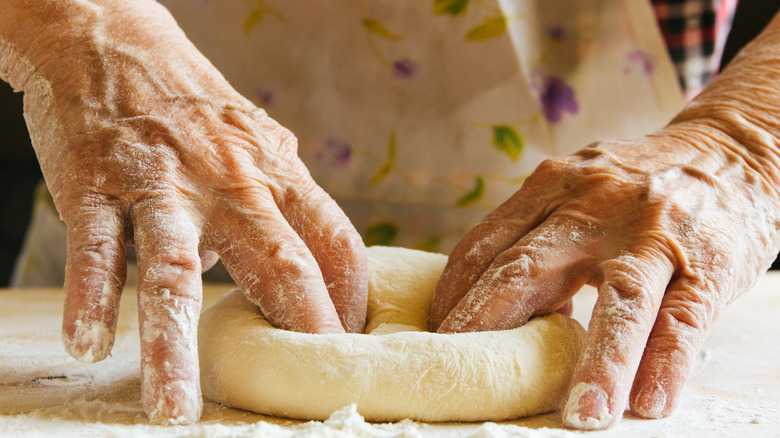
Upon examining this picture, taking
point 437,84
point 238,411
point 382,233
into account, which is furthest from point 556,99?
point 238,411

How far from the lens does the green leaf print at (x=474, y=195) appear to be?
1683 mm

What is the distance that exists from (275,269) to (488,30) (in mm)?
917

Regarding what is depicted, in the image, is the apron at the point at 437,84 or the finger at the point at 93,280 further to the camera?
the apron at the point at 437,84

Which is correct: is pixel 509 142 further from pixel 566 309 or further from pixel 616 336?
pixel 616 336

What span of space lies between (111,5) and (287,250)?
51cm

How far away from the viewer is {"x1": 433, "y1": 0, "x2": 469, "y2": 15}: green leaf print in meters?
1.58

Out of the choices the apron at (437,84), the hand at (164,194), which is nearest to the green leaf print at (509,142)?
the apron at (437,84)

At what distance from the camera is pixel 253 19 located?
1664 mm

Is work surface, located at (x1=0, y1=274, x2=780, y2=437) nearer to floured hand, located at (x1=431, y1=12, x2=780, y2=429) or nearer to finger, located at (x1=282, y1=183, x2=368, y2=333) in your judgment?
floured hand, located at (x1=431, y1=12, x2=780, y2=429)

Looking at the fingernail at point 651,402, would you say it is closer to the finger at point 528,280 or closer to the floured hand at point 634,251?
the floured hand at point 634,251

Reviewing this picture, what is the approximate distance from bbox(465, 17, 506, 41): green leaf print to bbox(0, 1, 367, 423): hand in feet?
→ 2.26

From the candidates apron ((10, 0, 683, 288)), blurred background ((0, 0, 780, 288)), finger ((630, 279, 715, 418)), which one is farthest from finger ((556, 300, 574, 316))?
blurred background ((0, 0, 780, 288))

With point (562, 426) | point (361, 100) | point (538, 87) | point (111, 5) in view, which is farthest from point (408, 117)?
point (562, 426)

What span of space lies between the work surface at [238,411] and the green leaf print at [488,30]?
690 mm
